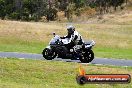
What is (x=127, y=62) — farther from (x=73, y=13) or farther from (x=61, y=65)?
(x=73, y=13)

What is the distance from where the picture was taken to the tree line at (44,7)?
2985 inches

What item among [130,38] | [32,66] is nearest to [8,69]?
[32,66]

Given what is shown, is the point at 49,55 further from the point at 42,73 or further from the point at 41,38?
the point at 41,38

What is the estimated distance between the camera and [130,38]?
43.8 meters

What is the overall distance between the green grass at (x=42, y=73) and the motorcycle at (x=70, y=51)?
2057 millimetres

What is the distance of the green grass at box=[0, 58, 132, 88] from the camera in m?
18.2

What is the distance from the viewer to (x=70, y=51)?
24391 mm

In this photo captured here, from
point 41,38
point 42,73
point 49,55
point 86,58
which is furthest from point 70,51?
point 41,38

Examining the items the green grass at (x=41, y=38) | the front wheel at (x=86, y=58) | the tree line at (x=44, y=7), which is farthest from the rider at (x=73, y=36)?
the tree line at (x=44, y=7)

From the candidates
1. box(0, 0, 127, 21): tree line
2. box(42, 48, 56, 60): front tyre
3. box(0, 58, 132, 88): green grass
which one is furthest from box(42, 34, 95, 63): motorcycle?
box(0, 0, 127, 21): tree line

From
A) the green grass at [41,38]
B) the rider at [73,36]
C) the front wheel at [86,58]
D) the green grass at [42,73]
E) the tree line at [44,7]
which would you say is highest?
the rider at [73,36]

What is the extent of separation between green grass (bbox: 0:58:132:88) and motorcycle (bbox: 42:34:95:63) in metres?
2.06

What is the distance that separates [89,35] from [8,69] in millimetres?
24720

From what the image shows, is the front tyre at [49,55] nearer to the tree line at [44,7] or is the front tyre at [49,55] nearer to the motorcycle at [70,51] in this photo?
the motorcycle at [70,51]
